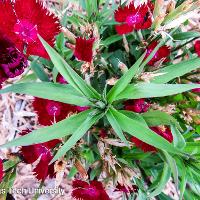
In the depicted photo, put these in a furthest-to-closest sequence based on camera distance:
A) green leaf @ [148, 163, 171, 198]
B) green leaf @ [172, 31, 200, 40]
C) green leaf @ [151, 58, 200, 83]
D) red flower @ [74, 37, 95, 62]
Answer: green leaf @ [172, 31, 200, 40] < green leaf @ [148, 163, 171, 198] < green leaf @ [151, 58, 200, 83] < red flower @ [74, 37, 95, 62]

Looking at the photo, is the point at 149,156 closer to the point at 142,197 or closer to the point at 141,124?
the point at 142,197

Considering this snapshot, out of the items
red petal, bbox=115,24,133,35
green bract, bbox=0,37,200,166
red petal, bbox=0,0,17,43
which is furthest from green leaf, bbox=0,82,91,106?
red petal, bbox=115,24,133,35

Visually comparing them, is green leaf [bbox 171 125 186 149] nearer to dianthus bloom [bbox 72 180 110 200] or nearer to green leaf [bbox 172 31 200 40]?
dianthus bloom [bbox 72 180 110 200]

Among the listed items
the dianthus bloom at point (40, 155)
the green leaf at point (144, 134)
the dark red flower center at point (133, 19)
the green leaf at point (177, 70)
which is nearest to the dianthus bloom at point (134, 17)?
the dark red flower center at point (133, 19)

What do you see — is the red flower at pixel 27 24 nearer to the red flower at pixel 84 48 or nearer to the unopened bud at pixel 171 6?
the red flower at pixel 84 48

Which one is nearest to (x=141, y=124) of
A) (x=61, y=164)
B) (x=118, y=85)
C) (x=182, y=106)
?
(x=118, y=85)

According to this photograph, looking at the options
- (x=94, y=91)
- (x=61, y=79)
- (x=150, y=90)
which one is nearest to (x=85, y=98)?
(x=94, y=91)
